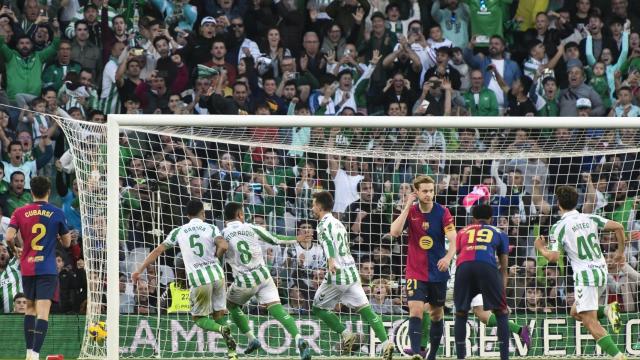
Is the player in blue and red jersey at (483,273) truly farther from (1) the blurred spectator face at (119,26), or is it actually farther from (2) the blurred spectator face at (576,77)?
(1) the blurred spectator face at (119,26)

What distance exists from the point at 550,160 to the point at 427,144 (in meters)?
1.64

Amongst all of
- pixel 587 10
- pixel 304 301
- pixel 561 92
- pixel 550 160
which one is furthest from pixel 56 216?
pixel 587 10

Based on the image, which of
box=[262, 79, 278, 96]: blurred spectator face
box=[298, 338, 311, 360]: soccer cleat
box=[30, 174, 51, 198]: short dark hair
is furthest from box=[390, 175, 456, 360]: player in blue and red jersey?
box=[262, 79, 278, 96]: blurred spectator face

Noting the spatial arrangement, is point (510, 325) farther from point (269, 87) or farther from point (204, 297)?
point (269, 87)

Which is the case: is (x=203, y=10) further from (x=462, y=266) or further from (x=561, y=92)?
(x=462, y=266)

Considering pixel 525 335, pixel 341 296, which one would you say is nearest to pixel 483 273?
pixel 341 296

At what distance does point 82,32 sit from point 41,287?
670cm

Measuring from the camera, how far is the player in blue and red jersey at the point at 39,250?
14.1 meters

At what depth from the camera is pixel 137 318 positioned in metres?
16.3

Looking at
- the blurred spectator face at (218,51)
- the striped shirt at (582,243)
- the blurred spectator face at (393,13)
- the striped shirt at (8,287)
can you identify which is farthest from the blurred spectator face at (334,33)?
the striped shirt at (582,243)

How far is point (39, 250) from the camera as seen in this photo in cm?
1412

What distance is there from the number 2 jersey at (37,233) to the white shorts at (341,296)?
294cm

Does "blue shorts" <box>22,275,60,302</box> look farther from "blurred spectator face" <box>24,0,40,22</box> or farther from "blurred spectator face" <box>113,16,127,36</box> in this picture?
"blurred spectator face" <box>24,0,40,22</box>

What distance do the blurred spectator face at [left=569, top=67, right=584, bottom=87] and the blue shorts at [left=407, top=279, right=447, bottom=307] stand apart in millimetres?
7014
